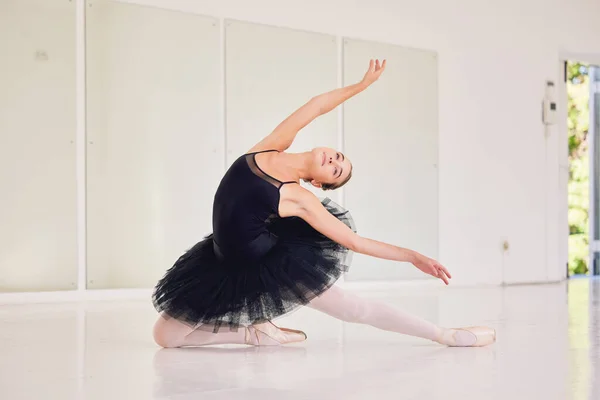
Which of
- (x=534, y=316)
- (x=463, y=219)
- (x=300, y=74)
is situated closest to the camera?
(x=534, y=316)

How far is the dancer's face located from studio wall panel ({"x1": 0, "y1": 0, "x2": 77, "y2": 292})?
93.8 inches

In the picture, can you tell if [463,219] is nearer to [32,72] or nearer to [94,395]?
[32,72]

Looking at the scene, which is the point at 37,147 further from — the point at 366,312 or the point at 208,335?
the point at 366,312

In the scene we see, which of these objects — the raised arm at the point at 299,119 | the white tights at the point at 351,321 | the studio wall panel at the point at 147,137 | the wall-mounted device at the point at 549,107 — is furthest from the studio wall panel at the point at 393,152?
the white tights at the point at 351,321

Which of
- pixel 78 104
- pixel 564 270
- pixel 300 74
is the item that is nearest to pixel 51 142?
pixel 78 104

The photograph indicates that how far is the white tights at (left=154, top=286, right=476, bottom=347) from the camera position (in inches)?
97.2

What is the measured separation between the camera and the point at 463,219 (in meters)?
6.06

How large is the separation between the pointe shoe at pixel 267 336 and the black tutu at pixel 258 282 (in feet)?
0.67

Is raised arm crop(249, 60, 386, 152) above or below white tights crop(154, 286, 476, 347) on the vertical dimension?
above

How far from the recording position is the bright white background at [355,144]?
4.35 meters

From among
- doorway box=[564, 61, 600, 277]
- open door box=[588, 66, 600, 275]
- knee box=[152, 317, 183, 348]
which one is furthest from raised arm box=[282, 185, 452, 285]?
doorway box=[564, 61, 600, 277]

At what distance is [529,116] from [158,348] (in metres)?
4.68

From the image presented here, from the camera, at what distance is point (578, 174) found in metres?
9.02

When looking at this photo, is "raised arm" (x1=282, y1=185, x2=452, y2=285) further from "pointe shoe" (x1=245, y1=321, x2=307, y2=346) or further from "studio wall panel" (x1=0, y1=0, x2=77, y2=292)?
"studio wall panel" (x1=0, y1=0, x2=77, y2=292)
